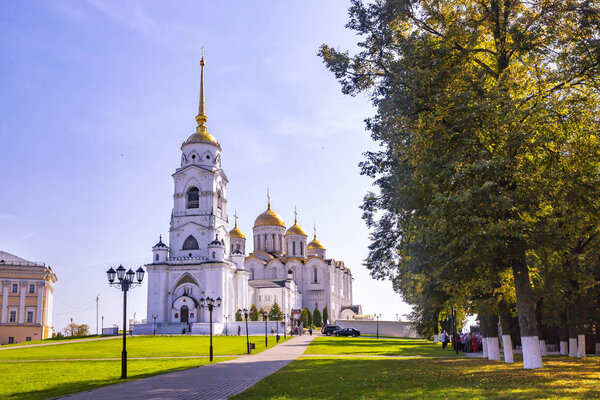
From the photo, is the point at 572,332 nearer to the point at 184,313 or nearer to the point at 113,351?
the point at 113,351

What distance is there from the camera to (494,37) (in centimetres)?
1961

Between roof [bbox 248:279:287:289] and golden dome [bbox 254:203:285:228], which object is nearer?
roof [bbox 248:279:287:289]

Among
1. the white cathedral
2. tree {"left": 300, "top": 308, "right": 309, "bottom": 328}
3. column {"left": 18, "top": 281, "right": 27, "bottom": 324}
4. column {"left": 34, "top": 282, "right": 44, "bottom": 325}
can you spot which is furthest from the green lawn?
tree {"left": 300, "top": 308, "right": 309, "bottom": 328}

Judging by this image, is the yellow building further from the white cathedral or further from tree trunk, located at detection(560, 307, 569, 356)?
tree trunk, located at detection(560, 307, 569, 356)

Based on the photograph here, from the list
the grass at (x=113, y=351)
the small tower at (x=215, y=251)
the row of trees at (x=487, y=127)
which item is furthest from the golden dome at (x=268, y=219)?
the row of trees at (x=487, y=127)

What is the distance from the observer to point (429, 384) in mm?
14484

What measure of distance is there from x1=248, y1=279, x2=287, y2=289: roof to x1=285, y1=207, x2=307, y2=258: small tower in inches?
441

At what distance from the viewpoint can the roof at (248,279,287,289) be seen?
294 feet

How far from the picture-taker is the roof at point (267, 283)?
89.7 metres

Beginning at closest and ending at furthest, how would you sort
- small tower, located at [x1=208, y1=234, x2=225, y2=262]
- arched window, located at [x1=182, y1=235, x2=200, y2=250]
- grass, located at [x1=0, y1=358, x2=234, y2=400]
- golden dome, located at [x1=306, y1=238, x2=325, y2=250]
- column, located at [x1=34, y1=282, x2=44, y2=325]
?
grass, located at [x1=0, y1=358, x2=234, y2=400], column, located at [x1=34, y1=282, x2=44, y2=325], small tower, located at [x1=208, y1=234, x2=225, y2=262], arched window, located at [x1=182, y1=235, x2=200, y2=250], golden dome, located at [x1=306, y1=238, x2=325, y2=250]

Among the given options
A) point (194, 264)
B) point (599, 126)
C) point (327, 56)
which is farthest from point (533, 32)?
point (194, 264)

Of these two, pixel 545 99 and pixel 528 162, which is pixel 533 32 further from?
pixel 528 162

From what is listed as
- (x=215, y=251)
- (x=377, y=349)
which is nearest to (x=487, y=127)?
(x=377, y=349)

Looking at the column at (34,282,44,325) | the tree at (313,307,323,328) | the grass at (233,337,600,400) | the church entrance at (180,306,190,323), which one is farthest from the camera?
the tree at (313,307,323,328)
